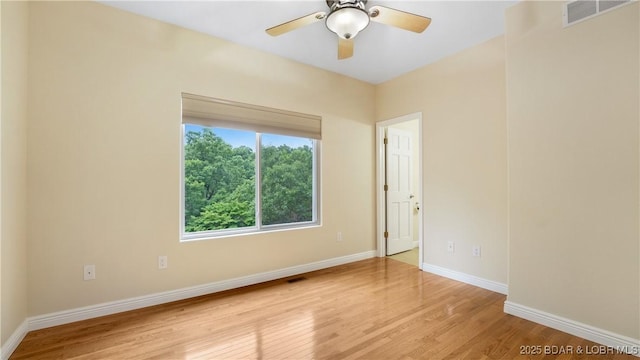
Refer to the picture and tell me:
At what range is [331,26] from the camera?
212 centimetres

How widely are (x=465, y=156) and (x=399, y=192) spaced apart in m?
1.46

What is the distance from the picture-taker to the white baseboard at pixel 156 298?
2.23 meters

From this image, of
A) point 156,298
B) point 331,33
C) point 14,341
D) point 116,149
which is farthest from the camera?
point 331,33

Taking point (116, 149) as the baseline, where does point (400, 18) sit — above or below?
above

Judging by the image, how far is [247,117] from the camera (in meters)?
3.19

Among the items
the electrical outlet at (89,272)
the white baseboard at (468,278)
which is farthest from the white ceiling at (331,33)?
the white baseboard at (468,278)

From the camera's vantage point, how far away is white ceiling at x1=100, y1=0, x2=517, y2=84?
245cm

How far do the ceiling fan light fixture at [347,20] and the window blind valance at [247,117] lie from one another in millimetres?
1471

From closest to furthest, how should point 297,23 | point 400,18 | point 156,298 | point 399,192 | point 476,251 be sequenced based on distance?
point 400,18, point 297,23, point 156,298, point 476,251, point 399,192

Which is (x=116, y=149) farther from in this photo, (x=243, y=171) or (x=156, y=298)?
(x=156, y=298)

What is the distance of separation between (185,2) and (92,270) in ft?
8.04

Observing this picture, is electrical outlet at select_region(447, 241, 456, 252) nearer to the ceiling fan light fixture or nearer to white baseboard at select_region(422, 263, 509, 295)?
white baseboard at select_region(422, 263, 509, 295)

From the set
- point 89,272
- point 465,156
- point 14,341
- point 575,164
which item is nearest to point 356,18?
point 575,164

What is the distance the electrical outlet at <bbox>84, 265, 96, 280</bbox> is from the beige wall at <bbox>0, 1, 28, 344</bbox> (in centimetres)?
36
